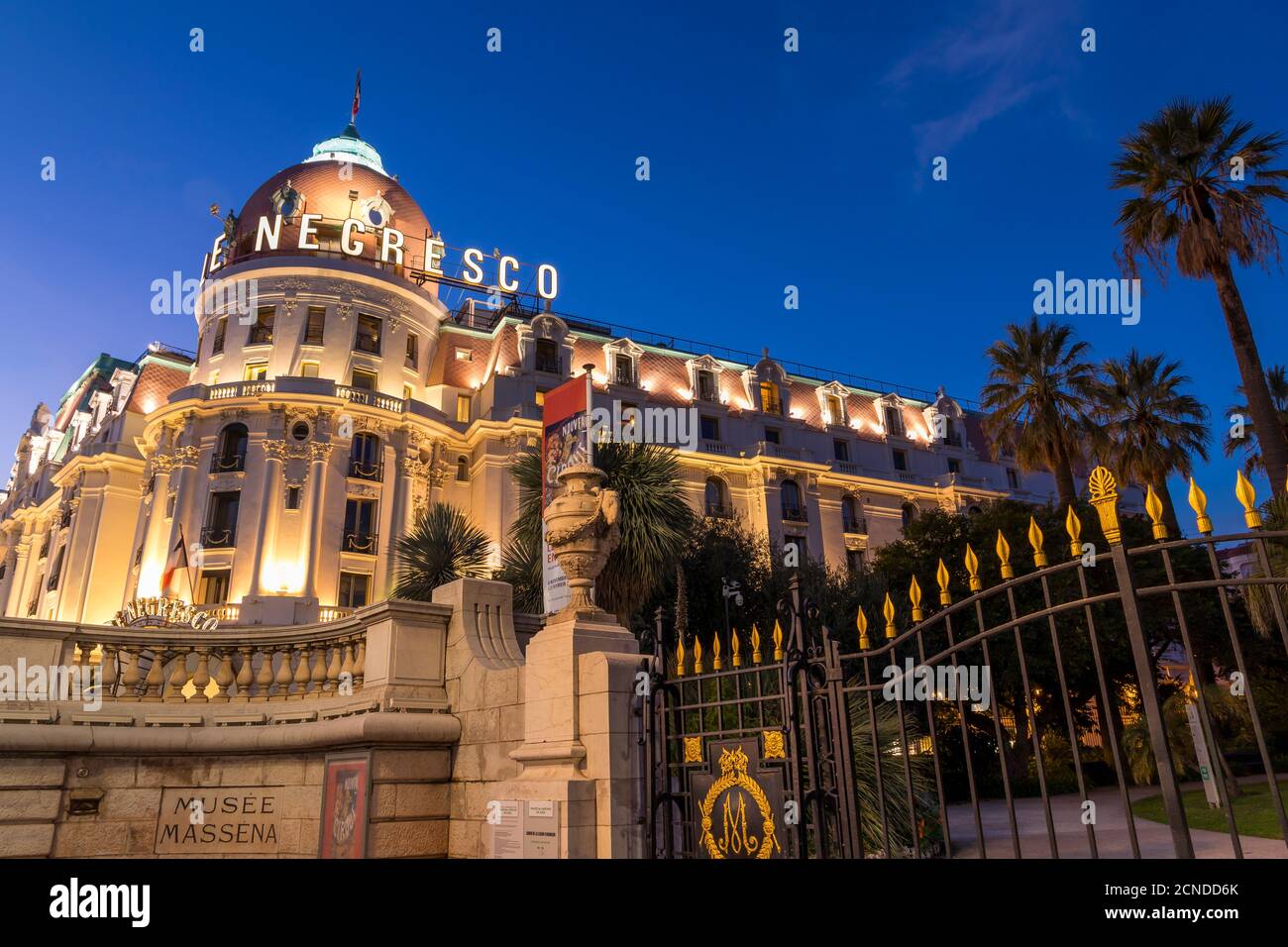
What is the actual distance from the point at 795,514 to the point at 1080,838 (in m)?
33.6

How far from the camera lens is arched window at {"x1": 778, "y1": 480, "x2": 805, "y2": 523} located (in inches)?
1821

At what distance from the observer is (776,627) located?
609 cm

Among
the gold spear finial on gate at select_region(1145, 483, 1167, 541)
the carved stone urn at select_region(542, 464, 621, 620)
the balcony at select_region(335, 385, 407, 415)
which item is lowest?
the gold spear finial on gate at select_region(1145, 483, 1167, 541)

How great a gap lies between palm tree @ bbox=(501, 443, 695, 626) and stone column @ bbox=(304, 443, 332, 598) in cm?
1394

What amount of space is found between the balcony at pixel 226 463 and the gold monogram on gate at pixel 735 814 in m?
35.6

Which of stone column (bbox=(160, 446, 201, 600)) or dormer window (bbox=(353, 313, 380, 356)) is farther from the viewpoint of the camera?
dormer window (bbox=(353, 313, 380, 356))

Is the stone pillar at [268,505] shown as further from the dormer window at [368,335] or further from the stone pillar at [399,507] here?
the dormer window at [368,335]

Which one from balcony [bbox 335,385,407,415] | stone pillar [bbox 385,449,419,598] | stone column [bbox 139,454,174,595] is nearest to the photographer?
stone column [bbox 139,454,174,595]

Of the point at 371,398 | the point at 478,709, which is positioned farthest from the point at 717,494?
the point at 478,709

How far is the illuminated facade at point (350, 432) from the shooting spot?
3638cm

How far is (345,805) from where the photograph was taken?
27.7ft

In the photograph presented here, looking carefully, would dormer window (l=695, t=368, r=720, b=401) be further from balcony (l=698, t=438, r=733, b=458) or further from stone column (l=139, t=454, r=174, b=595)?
stone column (l=139, t=454, r=174, b=595)

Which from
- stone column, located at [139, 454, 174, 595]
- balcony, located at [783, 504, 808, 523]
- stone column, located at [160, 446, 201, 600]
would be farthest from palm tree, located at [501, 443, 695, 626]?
balcony, located at [783, 504, 808, 523]
